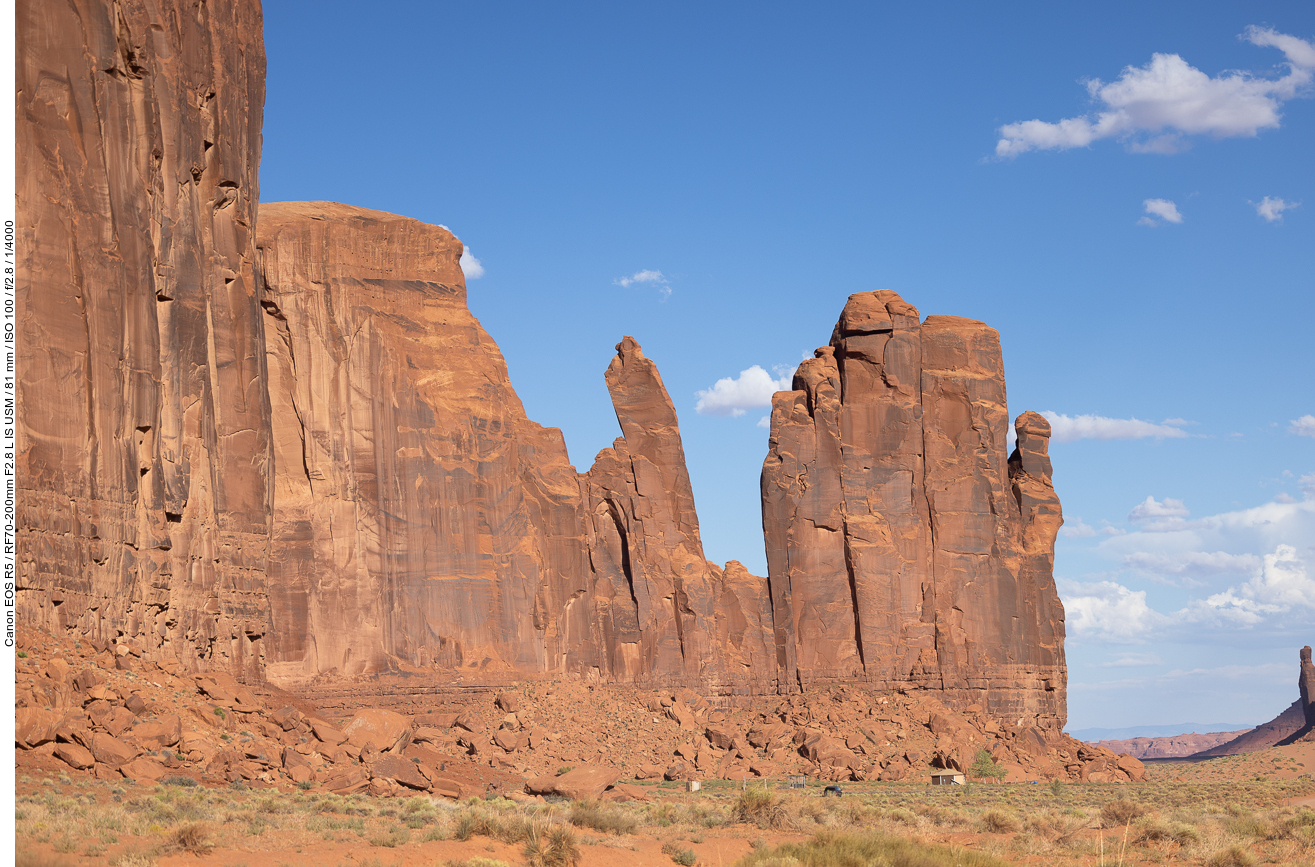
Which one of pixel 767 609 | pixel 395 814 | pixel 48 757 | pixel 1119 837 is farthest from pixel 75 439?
pixel 767 609

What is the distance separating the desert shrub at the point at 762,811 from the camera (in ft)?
94.5

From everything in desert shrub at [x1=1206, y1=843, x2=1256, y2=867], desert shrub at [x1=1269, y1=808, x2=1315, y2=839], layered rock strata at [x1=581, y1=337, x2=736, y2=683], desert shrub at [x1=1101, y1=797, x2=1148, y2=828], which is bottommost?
desert shrub at [x1=1101, y1=797, x2=1148, y2=828]

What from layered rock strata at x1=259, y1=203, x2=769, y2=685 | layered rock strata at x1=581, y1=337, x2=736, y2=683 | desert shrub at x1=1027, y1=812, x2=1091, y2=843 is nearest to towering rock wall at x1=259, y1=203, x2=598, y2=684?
layered rock strata at x1=259, y1=203, x2=769, y2=685

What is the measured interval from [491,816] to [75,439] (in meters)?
15.7

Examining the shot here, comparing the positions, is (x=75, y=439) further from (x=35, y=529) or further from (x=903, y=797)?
(x=903, y=797)

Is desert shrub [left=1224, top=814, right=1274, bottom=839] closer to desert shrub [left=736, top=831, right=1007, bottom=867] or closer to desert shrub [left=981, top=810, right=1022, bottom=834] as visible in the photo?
desert shrub [left=981, top=810, right=1022, bottom=834]

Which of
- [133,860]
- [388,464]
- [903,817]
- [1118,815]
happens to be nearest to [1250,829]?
[1118,815]

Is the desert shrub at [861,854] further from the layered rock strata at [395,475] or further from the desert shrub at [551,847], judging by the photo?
the layered rock strata at [395,475]

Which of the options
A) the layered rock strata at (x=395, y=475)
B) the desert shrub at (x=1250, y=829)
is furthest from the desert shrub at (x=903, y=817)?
the layered rock strata at (x=395, y=475)

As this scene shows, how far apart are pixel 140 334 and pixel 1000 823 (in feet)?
81.5

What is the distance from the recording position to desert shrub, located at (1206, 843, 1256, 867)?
901 inches

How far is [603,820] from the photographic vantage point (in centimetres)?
2658

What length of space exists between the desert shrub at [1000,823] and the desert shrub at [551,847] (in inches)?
463

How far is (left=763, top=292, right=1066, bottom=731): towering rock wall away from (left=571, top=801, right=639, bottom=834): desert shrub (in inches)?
1954
